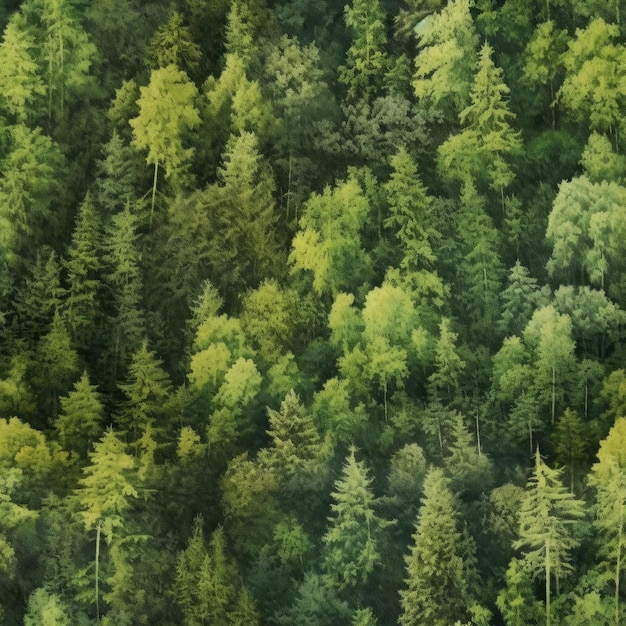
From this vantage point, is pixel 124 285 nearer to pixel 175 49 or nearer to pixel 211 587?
pixel 175 49

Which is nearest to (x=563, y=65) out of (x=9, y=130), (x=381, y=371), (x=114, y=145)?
(x=381, y=371)

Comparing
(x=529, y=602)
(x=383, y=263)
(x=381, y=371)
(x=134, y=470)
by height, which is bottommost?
(x=529, y=602)

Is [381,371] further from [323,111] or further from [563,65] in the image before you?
[563,65]

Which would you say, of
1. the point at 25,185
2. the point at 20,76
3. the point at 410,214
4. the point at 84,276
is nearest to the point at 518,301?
the point at 410,214

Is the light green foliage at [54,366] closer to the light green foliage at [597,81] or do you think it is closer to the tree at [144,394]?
the tree at [144,394]

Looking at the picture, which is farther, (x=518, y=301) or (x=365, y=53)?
(x=365, y=53)
